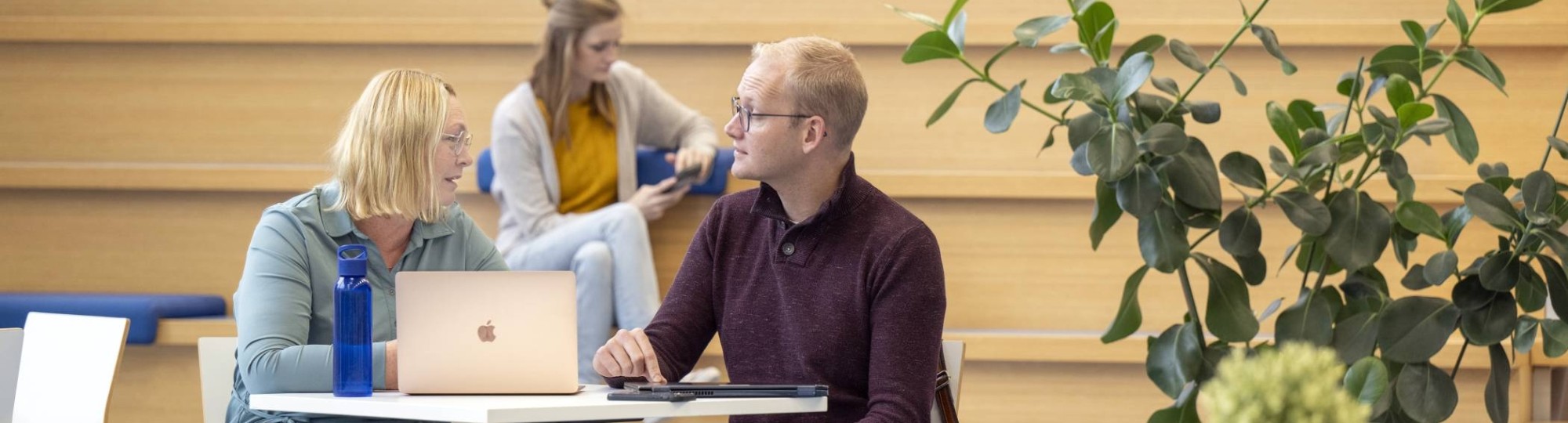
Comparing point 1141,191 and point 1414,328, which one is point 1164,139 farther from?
point 1414,328

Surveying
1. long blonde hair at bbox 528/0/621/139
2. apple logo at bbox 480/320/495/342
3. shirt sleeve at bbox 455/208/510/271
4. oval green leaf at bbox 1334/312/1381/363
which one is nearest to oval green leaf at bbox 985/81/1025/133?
oval green leaf at bbox 1334/312/1381/363

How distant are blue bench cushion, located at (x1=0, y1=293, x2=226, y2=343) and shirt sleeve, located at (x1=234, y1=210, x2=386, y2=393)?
1.94 meters

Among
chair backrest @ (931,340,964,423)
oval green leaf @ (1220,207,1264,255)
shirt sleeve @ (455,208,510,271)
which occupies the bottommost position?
chair backrest @ (931,340,964,423)

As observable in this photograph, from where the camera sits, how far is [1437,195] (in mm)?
3889

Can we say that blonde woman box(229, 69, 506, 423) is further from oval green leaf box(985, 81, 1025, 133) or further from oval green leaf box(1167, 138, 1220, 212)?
oval green leaf box(1167, 138, 1220, 212)

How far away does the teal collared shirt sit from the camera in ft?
6.52

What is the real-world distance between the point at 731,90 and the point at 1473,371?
2060 mm

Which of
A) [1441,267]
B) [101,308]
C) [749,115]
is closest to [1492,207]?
[1441,267]

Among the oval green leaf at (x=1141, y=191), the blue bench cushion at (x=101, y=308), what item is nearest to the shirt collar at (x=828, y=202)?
the oval green leaf at (x=1141, y=191)

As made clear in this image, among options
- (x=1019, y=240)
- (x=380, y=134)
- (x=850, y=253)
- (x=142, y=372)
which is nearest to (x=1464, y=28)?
(x=850, y=253)

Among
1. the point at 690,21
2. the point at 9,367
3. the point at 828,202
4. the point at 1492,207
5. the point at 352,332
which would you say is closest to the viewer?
the point at 352,332

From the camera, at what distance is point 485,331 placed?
1860mm

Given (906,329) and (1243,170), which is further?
(1243,170)

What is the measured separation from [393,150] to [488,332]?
518 millimetres
